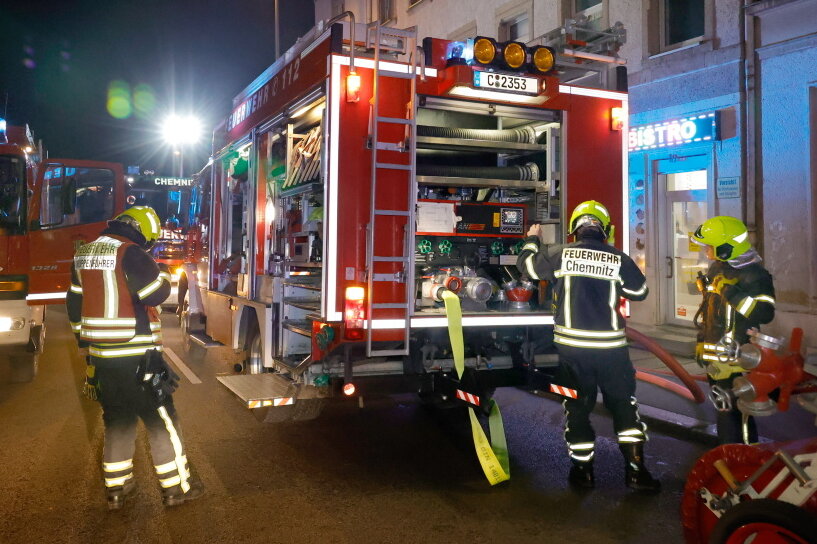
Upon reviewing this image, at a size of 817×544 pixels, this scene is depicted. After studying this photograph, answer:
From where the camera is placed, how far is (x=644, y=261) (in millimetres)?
11133

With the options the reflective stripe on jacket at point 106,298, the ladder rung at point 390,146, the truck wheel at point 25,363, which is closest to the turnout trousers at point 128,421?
the reflective stripe on jacket at point 106,298

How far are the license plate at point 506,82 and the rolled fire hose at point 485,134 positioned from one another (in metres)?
0.64

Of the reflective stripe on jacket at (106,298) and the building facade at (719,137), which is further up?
the building facade at (719,137)

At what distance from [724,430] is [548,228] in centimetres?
217

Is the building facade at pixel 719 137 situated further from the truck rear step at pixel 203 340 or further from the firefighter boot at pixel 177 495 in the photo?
the firefighter boot at pixel 177 495

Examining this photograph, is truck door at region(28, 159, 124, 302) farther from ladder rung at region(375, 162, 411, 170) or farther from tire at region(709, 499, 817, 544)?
tire at region(709, 499, 817, 544)

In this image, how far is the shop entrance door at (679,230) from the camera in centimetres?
1055

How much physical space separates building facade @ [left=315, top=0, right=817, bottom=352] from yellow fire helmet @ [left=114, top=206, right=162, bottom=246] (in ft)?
17.1

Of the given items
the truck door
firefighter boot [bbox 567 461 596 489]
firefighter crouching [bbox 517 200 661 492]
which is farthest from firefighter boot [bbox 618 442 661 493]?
the truck door

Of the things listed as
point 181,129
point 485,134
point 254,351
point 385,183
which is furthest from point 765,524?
point 181,129

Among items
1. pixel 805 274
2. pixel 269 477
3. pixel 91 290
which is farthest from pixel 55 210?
pixel 805 274

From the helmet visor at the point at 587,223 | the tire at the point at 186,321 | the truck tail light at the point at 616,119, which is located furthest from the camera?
the tire at the point at 186,321

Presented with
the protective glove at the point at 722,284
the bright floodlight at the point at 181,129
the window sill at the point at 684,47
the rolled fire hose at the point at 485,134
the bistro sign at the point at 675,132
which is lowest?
the protective glove at the point at 722,284

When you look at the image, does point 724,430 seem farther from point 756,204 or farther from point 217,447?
point 756,204
